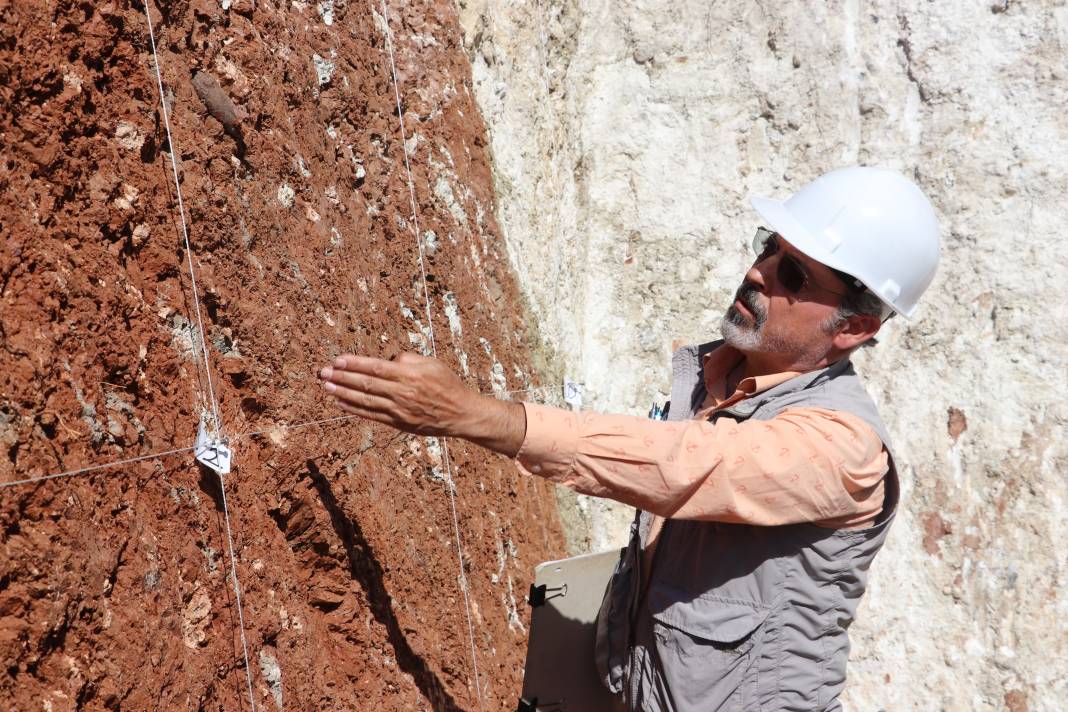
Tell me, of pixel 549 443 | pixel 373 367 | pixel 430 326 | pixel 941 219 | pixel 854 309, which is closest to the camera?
pixel 373 367

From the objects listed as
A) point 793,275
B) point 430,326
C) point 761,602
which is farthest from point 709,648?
point 430,326

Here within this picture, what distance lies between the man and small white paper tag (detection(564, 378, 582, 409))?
222 centimetres

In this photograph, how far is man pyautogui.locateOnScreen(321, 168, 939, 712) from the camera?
194 centimetres

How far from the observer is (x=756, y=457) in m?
1.99

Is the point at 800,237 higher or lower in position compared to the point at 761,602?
higher

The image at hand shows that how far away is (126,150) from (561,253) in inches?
128

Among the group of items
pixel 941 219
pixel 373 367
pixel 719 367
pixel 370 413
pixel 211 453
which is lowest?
pixel 941 219

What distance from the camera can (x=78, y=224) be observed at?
1.94 m

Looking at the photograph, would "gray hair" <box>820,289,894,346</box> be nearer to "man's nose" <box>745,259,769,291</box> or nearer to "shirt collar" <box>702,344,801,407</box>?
"man's nose" <box>745,259,769,291</box>

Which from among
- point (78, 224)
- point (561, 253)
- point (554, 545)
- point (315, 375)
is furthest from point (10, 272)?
point (561, 253)

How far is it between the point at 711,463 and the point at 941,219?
3.96 metres

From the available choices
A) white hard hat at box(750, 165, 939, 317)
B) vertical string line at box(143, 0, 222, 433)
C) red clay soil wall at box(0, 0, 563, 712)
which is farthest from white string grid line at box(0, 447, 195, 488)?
white hard hat at box(750, 165, 939, 317)

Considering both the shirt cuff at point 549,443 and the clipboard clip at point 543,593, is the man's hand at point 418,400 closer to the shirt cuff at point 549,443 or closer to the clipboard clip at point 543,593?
the shirt cuff at point 549,443

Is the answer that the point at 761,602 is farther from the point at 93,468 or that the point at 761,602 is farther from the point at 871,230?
the point at 93,468
